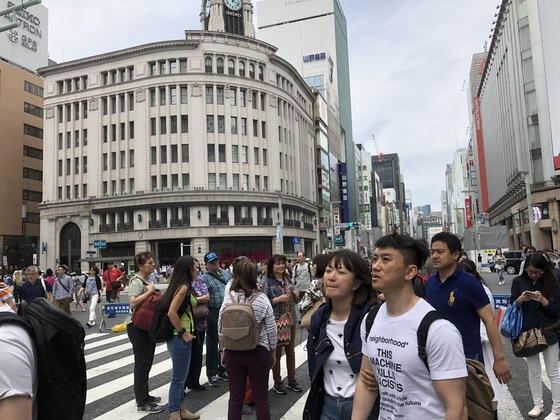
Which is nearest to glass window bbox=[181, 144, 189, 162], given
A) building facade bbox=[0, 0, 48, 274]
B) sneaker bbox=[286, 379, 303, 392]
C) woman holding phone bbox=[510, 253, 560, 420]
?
building facade bbox=[0, 0, 48, 274]

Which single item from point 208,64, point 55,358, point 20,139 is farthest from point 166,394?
point 20,139

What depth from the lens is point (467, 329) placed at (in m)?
3.94

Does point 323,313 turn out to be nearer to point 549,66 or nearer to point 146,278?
point 146,278

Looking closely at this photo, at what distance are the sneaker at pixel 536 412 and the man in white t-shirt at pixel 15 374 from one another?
5.55 m

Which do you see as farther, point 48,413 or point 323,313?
point 323,313

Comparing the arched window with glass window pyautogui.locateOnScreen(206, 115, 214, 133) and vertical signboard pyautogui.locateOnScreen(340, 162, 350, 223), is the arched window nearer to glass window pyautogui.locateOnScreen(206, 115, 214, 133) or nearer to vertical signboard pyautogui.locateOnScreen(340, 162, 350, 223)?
glass window pyautogui.locateOnScreen(206, 115, 214, 133)

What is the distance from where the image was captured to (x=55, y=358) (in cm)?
199

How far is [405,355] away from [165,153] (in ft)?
171

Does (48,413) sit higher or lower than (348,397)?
higher

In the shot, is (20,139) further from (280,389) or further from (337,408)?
(337,408)

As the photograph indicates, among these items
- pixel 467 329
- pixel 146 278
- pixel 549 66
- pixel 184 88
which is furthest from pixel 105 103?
pixel 467 329

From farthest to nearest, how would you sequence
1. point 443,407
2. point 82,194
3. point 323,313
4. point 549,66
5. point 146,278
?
point 82,194 → point 549,66 → point 146,278 → point 323,313 → point 443,407

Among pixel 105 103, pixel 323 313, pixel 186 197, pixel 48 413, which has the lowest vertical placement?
pixel 48 413

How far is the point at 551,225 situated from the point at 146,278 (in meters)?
43.1
